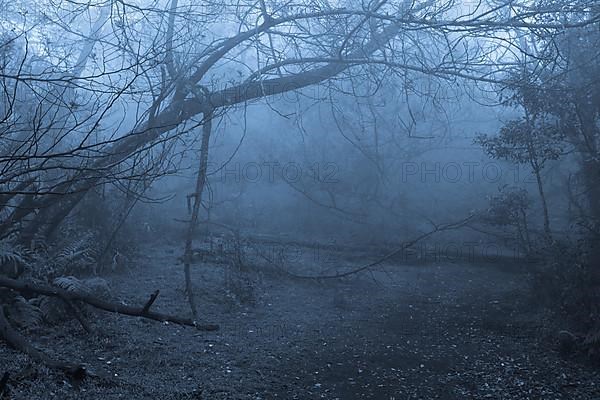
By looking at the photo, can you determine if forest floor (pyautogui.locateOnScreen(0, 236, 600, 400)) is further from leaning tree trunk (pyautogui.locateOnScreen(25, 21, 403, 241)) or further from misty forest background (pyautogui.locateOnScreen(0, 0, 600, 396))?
leaning tree trunk (pyautogui.locateOnScreen(25, 21, 403, 241))

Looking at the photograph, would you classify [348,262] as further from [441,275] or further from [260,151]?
[260,151]

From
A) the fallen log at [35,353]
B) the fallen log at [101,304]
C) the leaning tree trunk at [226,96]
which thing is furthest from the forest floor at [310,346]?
the leaning tree trunk at [226,96]

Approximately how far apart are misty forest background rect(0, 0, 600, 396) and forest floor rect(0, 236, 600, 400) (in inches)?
10.5

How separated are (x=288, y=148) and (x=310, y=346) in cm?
1065

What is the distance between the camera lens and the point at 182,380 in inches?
212

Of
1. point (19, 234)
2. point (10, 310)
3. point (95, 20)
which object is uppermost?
point (95, 20)

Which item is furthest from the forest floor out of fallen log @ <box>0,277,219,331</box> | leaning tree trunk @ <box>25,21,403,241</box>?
leaning tree trunk @ <box>25,21,403,241</box>

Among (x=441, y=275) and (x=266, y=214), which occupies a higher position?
(x=266, y=214)

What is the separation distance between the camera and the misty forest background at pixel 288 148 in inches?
242

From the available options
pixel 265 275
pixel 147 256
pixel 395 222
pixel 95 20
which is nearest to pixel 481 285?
pixel 265 275

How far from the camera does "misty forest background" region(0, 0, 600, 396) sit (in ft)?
20.2

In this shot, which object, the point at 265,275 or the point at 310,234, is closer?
the point at 265,275

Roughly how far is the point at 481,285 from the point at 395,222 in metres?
4.93

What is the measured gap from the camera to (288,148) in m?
17.0
